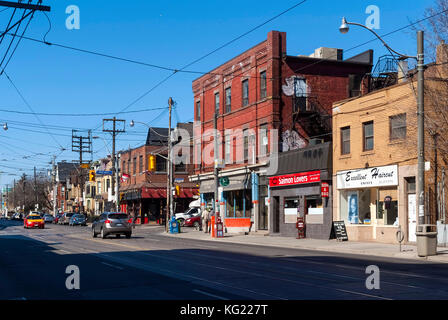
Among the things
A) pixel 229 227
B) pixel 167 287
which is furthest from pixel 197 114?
pixel 167 287

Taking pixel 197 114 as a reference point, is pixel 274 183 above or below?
below

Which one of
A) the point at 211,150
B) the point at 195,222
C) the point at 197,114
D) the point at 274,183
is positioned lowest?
the point at 195,222

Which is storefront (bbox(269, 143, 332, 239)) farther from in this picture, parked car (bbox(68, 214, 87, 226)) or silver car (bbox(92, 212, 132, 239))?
parked car (bbox(68, 214, 87, 226))

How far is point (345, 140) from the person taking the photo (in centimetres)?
3266

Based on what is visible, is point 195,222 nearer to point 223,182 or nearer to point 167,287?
point 223,182

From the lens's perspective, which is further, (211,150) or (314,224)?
(211,150)

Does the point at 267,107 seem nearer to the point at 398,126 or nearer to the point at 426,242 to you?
the point at 398,126

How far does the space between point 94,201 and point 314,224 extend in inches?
2551

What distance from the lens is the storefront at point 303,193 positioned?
33406 mm

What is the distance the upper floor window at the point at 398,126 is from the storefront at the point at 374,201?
1567mm

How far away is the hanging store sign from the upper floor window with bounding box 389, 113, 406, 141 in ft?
5.13

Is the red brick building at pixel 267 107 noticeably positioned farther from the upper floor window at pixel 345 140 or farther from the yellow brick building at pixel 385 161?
the yellow brick building at pixel 385 161

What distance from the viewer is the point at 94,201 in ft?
305

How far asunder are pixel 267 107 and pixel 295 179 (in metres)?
5.96
